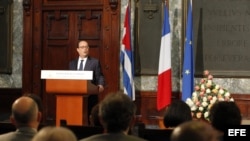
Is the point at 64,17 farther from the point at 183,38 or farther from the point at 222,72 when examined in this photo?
the point at 222,72

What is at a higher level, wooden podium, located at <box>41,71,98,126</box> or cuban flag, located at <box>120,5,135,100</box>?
cuban flag, located at <box>120,5,135,100</box>

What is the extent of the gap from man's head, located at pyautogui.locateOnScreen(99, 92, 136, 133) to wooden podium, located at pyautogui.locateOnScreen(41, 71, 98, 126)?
388cm

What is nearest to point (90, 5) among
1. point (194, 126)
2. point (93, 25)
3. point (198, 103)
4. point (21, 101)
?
point (93, 25)

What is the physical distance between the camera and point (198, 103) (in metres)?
7.63

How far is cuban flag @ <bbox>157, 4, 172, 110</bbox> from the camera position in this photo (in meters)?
9.16

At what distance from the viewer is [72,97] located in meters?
7.27

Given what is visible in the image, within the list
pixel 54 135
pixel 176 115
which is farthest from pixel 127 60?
pixel 54 135

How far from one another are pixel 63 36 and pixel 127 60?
62.4 inches

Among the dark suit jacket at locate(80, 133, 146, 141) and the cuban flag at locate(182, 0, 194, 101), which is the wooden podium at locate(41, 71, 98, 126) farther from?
the dark suit jacket at locate(80, 133, 146, 141)

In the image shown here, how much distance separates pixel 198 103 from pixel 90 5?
346 cm

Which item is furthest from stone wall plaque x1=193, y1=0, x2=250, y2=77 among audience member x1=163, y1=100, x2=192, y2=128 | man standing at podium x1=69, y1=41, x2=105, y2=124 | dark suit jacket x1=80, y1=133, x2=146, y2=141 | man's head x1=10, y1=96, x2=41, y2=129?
dark suit jacket x1=80, y1=133, x2=146, y2=141

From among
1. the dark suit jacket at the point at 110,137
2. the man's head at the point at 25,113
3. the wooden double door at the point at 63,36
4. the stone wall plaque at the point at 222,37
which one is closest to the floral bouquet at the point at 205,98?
the stone wall plaque at the point at 222,37

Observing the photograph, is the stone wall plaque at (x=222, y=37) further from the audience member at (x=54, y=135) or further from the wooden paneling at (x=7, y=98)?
the audience member at (x=54, y=135)

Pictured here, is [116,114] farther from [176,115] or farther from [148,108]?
[148,108]
